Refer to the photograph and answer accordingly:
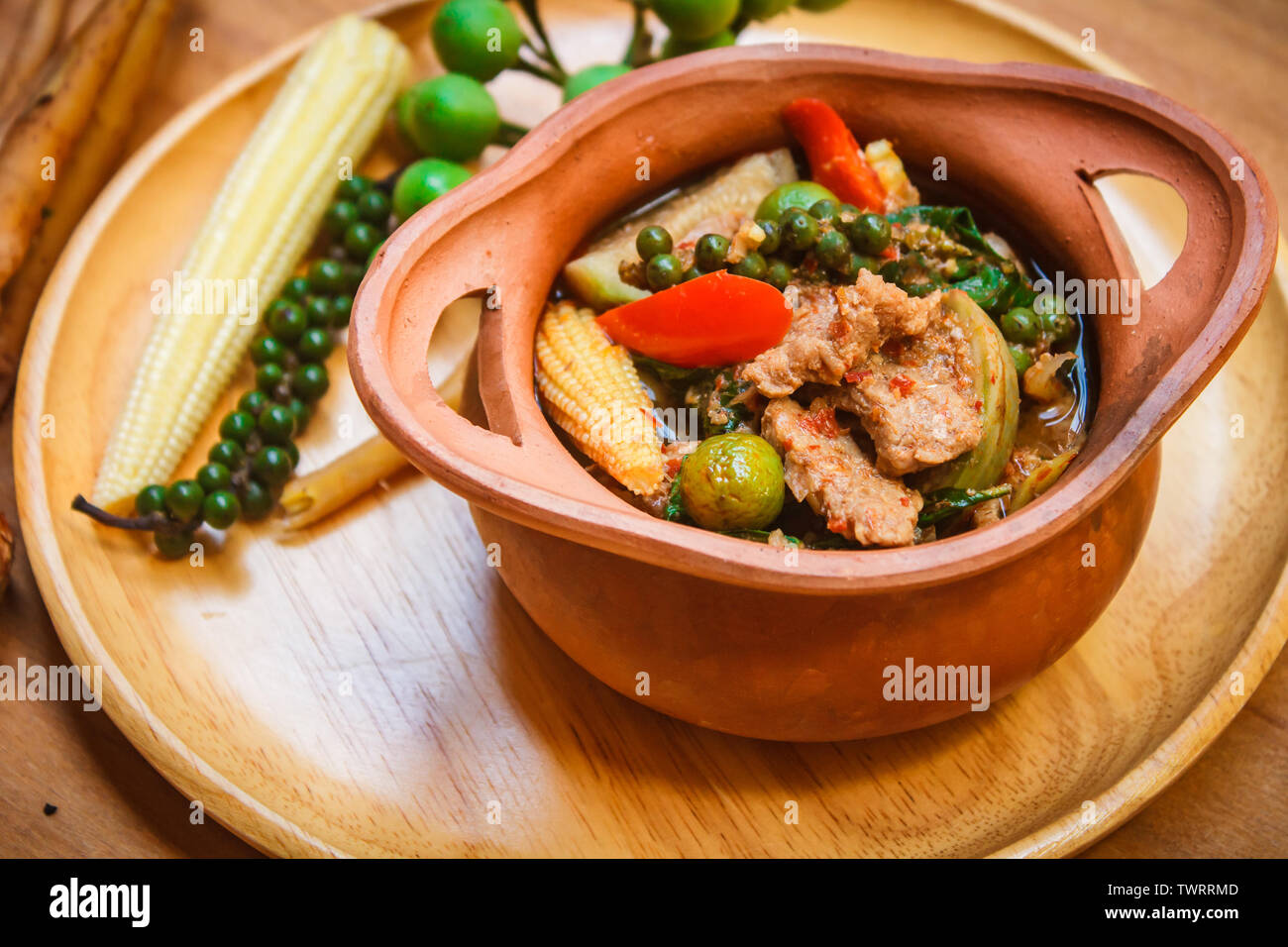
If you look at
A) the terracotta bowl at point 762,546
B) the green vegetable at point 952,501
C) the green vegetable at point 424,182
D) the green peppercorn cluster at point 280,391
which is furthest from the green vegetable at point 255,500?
the green vegetable at point 952,501

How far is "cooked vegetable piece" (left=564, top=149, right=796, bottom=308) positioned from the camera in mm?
2020

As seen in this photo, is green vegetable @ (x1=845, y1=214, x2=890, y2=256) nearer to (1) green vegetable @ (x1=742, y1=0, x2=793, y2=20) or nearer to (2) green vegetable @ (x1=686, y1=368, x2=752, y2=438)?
(2) green vegetable @ (x1=686, y1=368, x2=752, y2=438)

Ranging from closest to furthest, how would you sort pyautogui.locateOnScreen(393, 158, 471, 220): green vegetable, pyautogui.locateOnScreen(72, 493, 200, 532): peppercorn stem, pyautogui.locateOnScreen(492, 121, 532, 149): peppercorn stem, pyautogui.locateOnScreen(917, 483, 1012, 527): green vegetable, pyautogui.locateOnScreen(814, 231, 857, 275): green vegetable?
pyautogui.locateOnScreen(917, 483, 1012, 527): green vegetable, pyautogui.locateOnScreen(814, 231, 857, 275): green vegetable, pyautogui.locateOnScreen(72, 493, 200, 532): peppercorn stem, pyautogui.locateOnScreen(393, 158, 471, 220): green vegetable, pyautogui.locateOnScreen(492, 121, 532, 149): peppercorn stem

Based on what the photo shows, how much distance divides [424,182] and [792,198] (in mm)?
972

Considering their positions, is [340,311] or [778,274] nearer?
[778,274]

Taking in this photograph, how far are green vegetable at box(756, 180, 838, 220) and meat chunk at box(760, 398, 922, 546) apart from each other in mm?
418

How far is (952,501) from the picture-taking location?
1.75 metres

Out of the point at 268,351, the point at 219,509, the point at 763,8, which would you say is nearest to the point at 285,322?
the point at 268,351

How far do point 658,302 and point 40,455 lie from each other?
4.52 feet

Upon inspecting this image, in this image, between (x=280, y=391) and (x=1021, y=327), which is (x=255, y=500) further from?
(x=1021, y=327)

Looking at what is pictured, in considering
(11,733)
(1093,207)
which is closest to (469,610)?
(11,733)

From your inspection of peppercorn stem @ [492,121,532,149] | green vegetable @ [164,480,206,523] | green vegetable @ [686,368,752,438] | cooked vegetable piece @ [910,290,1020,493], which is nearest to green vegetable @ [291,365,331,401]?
green vegetable @ [164,480,206,523]

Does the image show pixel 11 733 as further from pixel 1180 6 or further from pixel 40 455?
pixel 1180 6

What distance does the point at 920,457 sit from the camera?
1697mm
